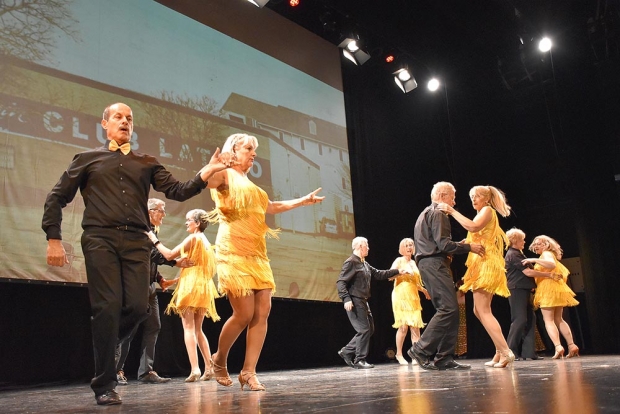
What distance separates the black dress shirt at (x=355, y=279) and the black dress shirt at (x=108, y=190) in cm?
444

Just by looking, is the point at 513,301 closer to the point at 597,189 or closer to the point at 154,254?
the point at 597,189

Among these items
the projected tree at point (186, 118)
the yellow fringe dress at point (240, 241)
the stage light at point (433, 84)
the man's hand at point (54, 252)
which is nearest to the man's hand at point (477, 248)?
the yellow fringe dress at point (240, 241)

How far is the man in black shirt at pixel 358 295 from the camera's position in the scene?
294 inches

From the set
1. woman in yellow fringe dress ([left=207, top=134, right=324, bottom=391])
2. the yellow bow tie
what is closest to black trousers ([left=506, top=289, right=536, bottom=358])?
woman in yellow fringe dress ([left=207, top=134, right=324, bottom=391])

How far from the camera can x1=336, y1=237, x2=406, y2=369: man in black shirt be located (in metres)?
7.46

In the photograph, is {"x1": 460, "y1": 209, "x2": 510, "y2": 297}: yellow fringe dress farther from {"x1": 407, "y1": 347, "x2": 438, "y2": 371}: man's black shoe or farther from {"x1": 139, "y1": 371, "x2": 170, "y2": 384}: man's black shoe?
{"x1": 139, "y1": 371, "x2": 170, "y2": 384}: man's black shoe

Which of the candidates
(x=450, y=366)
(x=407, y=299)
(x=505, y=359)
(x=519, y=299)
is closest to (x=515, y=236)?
(x=519, y=299)

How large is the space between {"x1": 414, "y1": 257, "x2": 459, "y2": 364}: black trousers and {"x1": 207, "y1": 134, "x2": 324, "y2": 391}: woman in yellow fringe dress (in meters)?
1.97

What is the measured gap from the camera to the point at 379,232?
10742 mm

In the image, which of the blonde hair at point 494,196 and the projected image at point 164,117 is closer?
the blonde hair at point 494,196

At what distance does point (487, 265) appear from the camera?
525 centimetres

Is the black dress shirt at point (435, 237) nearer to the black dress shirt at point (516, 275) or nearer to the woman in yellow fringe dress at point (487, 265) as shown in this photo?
the woman in yellow fringe dress at point (487, 265)

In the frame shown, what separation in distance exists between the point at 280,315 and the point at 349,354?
146cm

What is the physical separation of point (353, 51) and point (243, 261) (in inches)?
288
